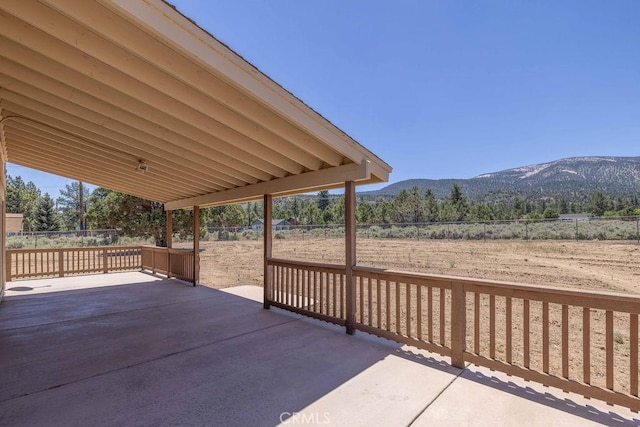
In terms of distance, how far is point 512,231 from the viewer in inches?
887

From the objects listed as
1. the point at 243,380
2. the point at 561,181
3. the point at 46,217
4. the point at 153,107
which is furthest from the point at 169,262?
the point at 561,181

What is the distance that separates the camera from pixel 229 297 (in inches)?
253

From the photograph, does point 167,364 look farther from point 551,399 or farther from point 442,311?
point 551,399

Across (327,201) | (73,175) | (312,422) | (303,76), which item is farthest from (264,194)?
(327,201)

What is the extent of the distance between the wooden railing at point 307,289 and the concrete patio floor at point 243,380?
0.66ft

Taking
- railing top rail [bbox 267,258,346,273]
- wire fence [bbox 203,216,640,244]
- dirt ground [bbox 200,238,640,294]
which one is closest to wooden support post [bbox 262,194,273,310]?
railing top rail [bbox 267,258,346,273]

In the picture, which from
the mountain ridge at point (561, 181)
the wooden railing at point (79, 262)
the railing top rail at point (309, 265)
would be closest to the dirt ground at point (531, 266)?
the wooden railing at point (79, 262)

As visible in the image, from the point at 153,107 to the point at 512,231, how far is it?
81.4 feet

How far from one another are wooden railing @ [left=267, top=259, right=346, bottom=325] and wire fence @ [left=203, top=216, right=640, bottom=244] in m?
18.9

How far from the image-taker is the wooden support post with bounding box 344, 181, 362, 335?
414 cm

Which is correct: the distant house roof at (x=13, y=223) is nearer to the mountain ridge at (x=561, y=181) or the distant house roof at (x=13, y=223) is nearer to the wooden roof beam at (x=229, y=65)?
the wooden roof beam at (x=229, y=65)

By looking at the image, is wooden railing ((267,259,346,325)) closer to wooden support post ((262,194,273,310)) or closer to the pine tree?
wooden support post ((262,194,273,310))

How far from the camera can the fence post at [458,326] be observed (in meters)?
3.05

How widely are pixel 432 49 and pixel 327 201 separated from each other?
59.6 meters
